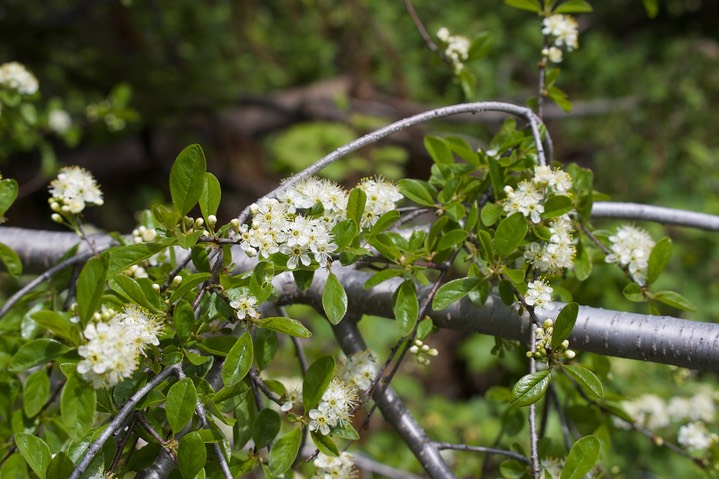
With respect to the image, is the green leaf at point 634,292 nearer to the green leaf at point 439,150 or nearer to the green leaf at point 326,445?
the green leaf at point 439,150

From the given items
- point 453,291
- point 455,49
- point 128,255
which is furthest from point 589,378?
point 455,49

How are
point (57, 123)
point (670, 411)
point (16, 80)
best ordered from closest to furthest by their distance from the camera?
point (16, 80), point (670, 411), point (57, 123)

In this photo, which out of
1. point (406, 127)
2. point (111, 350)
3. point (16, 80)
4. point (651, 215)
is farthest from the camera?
point (16, 80)

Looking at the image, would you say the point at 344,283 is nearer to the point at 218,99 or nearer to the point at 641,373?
the point at 641,373

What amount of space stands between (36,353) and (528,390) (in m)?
0.65

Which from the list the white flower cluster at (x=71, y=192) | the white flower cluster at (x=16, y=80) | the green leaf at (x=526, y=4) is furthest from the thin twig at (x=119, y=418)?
the white flower cluster at (x=16, y=80)

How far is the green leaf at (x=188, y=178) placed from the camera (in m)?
0.89

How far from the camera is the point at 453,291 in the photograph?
38.7 inches

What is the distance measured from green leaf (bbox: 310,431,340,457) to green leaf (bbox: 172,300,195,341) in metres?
0.25

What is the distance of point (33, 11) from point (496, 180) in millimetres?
3097

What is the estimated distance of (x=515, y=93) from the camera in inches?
186

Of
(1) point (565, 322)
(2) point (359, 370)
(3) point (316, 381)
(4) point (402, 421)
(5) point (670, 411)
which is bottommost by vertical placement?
(5) point (670, 411)

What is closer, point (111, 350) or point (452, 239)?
point (111, 350)

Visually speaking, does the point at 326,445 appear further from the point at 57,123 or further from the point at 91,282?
the point at 57,123
